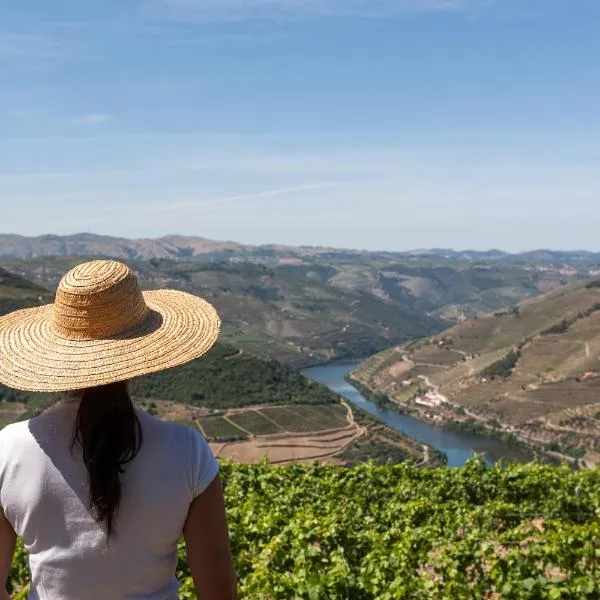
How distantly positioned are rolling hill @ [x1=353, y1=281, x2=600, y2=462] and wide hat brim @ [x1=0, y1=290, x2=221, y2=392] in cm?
8492

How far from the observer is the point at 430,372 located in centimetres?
14638

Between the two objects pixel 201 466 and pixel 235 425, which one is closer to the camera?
pixel 201 466

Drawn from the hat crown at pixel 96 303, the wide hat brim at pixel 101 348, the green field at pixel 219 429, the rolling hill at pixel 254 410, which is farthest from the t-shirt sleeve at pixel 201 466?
the green field at pixel 219 429

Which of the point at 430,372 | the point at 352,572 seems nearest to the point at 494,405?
the point at 430,372

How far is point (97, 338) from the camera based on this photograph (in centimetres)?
235

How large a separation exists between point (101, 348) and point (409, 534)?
18.6 feet

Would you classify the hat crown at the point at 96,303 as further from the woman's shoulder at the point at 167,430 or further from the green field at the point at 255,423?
the green field at the point at 255,423

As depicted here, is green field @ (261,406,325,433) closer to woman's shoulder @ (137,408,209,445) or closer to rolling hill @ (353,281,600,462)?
rolling hill @ (353,281,600,462)

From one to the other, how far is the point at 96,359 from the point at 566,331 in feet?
487

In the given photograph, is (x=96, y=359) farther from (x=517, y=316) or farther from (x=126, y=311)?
(x=517, y=316)

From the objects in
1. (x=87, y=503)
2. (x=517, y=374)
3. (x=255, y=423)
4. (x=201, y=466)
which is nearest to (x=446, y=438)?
(x=517, y=374)

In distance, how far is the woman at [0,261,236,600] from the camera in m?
2.12

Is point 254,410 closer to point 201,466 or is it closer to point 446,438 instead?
point 446,438

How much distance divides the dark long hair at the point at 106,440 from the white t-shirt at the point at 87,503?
29 mm
